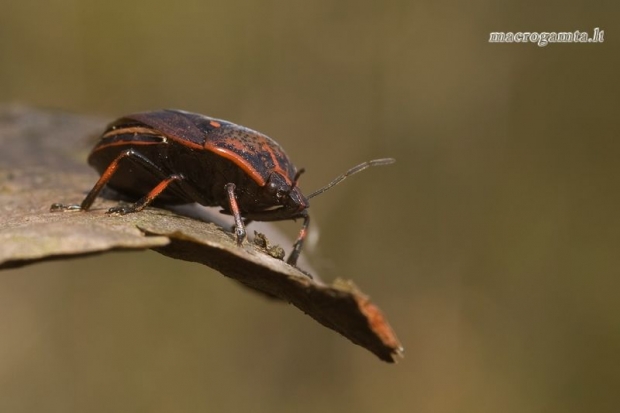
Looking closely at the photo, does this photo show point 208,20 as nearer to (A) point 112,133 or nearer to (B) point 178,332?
(B) point 178,332

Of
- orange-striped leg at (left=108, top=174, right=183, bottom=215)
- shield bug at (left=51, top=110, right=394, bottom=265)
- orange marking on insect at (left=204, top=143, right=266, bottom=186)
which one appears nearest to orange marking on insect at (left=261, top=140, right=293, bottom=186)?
shield bug at (left=51, top=110, right=394, bottom=265)

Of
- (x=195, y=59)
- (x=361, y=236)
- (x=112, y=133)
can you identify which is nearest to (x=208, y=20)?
(x=195, y=59)

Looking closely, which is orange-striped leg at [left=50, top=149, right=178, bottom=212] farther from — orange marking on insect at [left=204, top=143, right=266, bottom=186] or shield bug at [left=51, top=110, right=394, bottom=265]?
orange marking on insect at [left=204, top=143, right=266, bottom=186]

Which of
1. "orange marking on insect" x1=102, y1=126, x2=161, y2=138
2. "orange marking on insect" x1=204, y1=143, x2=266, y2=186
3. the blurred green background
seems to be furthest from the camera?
the blurred green background

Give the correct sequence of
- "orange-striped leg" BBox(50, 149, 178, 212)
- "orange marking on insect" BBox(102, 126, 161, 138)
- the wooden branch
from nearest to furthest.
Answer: the wooden branch
"orange-striped leg" BBox(50, 149, 178, 212)
"orange marking on insect" BBox(102, 126, 161, 138)

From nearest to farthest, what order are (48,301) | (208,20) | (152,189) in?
(152,189)
(48,301)
(208,20)

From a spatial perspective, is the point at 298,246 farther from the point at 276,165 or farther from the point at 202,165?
the point at 202,165

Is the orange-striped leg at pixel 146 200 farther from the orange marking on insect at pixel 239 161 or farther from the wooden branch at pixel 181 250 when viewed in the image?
the orange marking on insect at pixel 239 161
